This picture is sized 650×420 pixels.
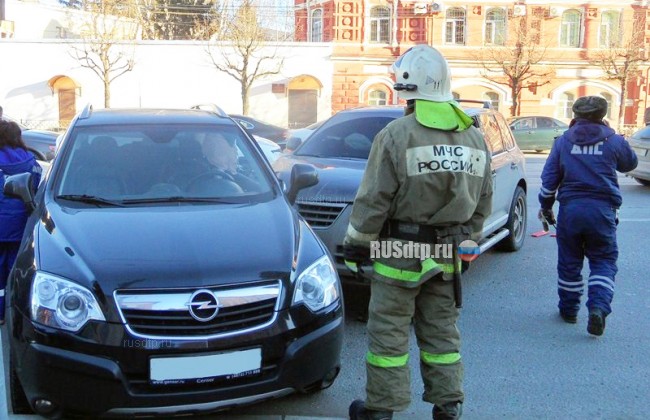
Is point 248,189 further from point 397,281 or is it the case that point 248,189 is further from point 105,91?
point 105,91

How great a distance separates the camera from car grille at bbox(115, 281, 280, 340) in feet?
10.7

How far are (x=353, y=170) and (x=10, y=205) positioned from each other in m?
2.72

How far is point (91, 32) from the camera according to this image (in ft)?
109

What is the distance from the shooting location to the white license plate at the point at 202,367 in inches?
127

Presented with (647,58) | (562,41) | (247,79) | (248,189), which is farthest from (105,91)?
(248,189)

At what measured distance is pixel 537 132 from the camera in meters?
26.6

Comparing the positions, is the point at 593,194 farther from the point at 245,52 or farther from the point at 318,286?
the point at 245,52

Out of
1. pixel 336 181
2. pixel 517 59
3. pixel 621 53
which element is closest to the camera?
pixel 336 181

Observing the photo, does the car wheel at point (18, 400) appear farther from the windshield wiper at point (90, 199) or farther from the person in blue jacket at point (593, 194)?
the person in blue jacket at point (593, 194)

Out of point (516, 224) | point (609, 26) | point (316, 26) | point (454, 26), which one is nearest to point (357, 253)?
point (516, 224)

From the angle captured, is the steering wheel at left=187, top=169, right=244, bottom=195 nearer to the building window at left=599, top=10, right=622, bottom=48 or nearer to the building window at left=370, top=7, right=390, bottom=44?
the building window at left=370, top=7, right=390, bottom=44

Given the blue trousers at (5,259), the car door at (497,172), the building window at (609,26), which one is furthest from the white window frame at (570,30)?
the blue trousers at (5,259)

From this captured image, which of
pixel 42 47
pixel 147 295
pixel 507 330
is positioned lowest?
pixel 507 330

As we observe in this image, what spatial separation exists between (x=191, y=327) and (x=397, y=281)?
39.1 inches
